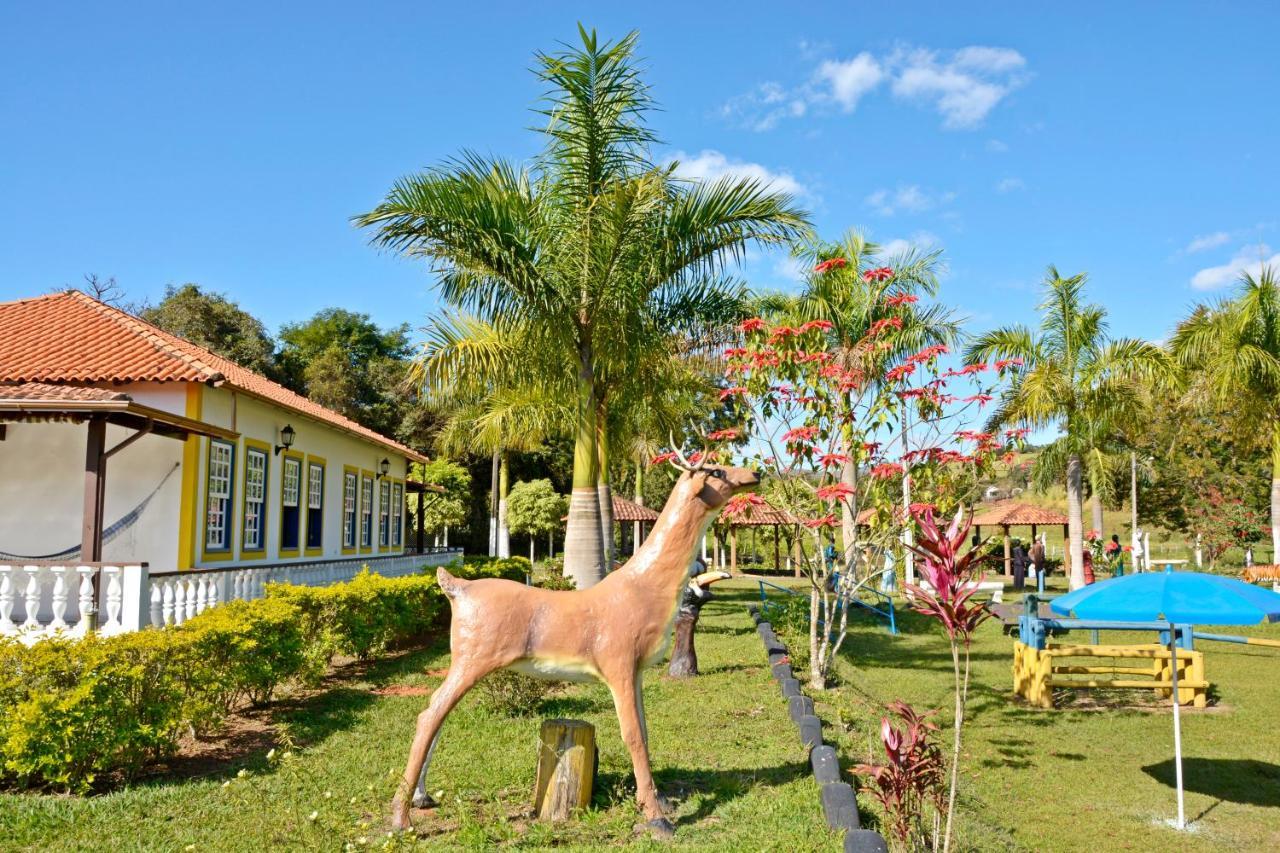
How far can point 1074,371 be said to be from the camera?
20.7 meters

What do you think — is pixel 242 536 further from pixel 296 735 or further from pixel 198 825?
pixel 198 825

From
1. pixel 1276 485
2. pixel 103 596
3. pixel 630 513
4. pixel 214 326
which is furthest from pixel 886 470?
pixel 214 326

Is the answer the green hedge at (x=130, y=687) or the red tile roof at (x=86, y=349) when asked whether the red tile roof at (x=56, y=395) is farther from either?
the green hedge at (x=130, y=687)

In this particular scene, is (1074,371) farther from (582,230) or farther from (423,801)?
(423,801)

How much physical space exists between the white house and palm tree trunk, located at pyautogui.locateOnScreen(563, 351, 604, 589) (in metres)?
4.24

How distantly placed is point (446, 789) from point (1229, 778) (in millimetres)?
6206

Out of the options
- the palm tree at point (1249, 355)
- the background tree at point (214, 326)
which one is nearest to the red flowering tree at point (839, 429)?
the palm tree at point (1249, 355)

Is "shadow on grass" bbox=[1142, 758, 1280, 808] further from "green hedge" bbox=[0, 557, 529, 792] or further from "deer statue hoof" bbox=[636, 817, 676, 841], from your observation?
"green hedge" bbox=[0, 557, 529, 792]

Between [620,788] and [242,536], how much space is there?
36.9 ft

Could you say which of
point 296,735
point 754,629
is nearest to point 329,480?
point 754,629

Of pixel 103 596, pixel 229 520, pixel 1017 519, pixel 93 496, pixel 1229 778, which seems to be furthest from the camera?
pixel 1017 519

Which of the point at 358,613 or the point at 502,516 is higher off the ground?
the point at 502,516

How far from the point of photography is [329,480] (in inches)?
761

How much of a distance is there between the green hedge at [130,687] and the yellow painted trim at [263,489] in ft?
21.1
